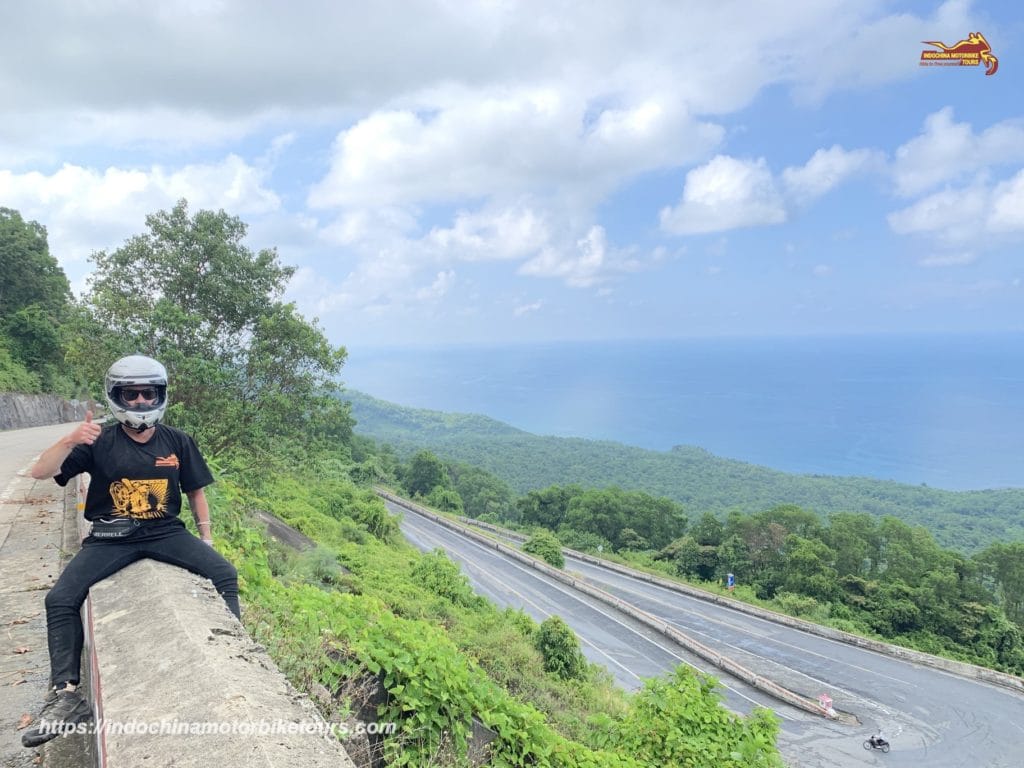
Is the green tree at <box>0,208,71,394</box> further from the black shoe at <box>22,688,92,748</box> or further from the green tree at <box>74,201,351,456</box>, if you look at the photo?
the black shoe at <box>22,688,92,748</box>

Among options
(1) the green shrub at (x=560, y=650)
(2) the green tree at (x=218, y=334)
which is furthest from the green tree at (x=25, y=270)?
(1) the green shrub at (x=560, y=650)

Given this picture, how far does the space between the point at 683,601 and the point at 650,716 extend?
3278 centimetres

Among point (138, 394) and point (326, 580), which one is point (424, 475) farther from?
point (138, 394)

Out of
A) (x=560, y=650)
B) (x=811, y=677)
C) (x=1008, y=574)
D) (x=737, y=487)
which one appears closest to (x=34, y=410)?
(x=560, y=650)

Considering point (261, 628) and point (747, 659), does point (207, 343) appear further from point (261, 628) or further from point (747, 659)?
point (747, 659)

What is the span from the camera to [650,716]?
21.4ft

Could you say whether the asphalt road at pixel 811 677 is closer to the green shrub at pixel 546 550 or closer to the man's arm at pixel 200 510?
the green shrub at pixel 546 550

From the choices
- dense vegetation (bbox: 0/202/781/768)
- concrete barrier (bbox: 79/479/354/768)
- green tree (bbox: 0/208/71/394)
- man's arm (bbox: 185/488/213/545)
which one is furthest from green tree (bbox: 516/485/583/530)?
concrete barrier (bbox: 79/479/354/768)

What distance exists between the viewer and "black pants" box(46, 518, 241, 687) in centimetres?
295

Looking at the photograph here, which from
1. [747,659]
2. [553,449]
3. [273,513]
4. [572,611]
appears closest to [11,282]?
[273,513]

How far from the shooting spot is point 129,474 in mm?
3361

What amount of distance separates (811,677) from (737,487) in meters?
91.8

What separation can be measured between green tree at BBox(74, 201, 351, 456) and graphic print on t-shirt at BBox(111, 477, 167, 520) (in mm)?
9644

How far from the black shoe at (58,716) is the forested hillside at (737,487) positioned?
85.0 meters
